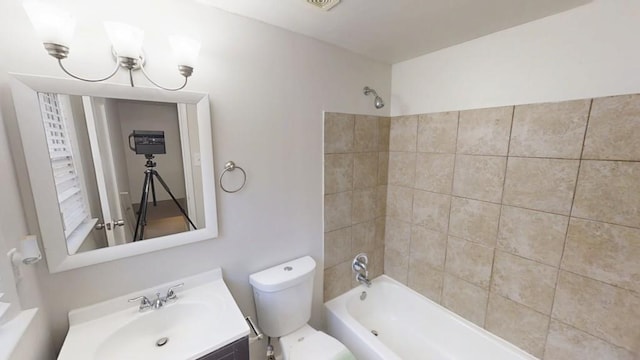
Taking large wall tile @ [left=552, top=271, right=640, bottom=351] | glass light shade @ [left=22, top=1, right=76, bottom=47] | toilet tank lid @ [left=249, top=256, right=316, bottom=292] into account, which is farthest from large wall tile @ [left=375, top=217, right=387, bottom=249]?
glass light shade @ [left=22, top=1, right=76, bottom=47]

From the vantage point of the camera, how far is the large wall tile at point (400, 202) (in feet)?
6.57

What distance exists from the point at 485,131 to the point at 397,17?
878mm

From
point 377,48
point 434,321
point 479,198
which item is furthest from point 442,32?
point 434,321

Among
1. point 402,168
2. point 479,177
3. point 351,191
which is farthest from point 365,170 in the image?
point 479,177

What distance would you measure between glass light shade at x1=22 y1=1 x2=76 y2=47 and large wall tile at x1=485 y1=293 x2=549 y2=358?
2473 millimetres

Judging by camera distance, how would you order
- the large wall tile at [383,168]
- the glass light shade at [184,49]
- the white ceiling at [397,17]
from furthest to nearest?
1. the large wall tile at [383,168]
2. the white ceiling at [397,17]
3. the glass light shade at [184,49]

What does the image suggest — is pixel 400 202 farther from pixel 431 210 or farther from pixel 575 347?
pixel 575 347

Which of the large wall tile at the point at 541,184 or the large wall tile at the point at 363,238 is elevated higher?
the large wall tile at the point at 541,184

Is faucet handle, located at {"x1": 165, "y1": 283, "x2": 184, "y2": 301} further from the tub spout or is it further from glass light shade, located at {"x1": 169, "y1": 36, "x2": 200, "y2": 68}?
the tub spout

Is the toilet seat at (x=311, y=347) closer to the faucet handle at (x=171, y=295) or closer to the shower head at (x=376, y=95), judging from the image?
the faucet handle at (x=171, y=295)

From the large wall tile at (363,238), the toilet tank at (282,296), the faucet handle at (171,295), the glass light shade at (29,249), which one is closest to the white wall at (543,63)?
the large wall tile at (363,238)

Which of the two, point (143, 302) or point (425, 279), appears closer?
point (143, 302)

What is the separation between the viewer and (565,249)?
4.22 ft

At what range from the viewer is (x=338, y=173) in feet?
5.86
